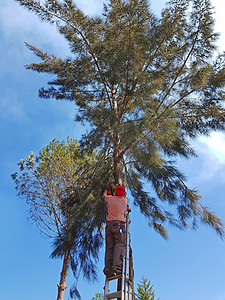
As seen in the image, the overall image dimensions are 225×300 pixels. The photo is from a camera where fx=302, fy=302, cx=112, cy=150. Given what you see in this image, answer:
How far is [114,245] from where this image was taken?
3.86 metres

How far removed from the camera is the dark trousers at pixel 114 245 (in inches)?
144

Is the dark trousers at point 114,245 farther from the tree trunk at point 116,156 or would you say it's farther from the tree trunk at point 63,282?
the tree trunk at point 63,282

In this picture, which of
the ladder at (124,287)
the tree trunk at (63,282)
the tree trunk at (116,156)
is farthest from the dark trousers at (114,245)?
the tree trunk at (63,282)

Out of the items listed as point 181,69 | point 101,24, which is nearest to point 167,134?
point 181,69

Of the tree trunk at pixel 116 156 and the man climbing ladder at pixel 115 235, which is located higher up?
the tree trunk at pixel 116 156

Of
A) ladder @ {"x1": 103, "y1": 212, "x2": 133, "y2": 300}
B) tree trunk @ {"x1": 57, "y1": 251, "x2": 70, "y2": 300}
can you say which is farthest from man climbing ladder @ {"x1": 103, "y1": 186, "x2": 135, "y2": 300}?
tree trunk @ {"x1": 57, "y1": 251, "x2": 70, "y2": 300}

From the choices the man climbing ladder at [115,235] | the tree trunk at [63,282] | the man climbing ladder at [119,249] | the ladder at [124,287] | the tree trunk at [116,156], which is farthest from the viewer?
the tree trunk at [63,282]

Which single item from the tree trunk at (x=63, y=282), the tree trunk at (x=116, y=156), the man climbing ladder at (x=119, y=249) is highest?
the tree trunk at (x=116, y=156)

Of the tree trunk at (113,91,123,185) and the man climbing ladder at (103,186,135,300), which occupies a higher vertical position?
the tree trunk at (113,91,123,185)

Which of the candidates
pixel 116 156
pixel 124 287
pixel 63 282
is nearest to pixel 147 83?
pixel 116 156

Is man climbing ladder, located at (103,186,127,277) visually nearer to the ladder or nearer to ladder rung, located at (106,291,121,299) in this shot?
the ladder

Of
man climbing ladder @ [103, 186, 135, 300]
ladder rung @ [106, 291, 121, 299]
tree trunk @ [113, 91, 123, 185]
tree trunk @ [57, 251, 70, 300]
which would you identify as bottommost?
ladder rung @ [106, 291, 121, 299]

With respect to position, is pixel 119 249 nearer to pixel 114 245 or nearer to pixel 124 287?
pixel 114 245

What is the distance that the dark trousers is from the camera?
365 centimetres
